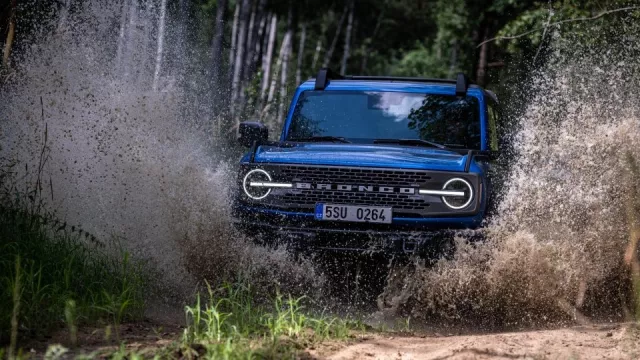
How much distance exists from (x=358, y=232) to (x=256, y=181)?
3.31 ft

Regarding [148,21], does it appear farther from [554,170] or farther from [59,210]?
[554,170]

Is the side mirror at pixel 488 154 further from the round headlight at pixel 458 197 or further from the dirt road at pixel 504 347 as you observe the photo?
the dirt road at pixel 504 347

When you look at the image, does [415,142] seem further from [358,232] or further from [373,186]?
[358,232]

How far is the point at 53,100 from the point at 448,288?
5.08 metres

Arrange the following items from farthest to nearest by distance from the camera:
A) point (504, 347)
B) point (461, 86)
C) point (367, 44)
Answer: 1. point (367, 44)
2. point (461, 86)
3. point (504, 347)

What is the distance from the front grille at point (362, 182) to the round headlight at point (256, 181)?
0.90ft

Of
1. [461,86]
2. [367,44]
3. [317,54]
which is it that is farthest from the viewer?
[317,54]

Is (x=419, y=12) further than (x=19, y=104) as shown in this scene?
Yes

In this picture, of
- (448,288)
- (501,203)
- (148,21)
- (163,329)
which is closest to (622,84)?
(501,203)

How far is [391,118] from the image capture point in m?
8.21

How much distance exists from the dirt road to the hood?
1530 millimetres

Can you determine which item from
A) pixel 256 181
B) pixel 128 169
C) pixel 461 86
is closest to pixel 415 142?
pixel 461 86

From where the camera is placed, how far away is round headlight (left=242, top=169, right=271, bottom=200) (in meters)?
7.32

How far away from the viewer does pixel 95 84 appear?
1070 centimetres
